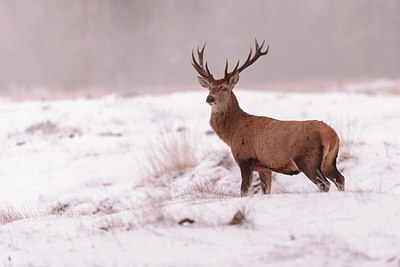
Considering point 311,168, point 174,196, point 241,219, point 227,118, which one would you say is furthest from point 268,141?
point 174,196

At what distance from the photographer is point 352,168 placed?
357 inches

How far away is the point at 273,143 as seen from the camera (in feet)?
20.4

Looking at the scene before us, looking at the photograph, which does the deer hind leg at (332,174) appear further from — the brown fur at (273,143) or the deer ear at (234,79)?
the deer ear at (234,79)

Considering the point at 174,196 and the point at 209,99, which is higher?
the point at 209,99

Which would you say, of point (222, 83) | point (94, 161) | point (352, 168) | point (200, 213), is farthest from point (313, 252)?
point (94, 161)

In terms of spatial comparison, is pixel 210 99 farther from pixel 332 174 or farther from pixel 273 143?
pixel 332 174

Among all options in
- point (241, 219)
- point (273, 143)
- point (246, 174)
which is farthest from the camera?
point (246, 174)

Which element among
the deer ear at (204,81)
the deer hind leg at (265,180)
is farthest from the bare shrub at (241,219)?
the deer ear at (204,81)

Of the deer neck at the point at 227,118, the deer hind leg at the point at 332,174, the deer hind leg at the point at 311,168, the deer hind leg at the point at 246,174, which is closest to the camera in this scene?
the deer hind leg at the point at 311,168

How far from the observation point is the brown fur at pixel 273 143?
232 inches

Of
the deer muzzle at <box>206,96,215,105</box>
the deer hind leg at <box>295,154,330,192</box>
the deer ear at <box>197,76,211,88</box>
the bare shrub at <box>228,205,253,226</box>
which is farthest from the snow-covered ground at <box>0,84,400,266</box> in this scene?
the deer ear at <box>197,76,211,88</box>

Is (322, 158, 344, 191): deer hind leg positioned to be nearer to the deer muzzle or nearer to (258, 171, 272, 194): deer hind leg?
(258, 171, 272, 194): deer hind leg

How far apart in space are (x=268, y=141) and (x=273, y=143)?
101 mm

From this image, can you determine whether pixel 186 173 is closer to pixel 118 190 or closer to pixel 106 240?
pixel 118 190
